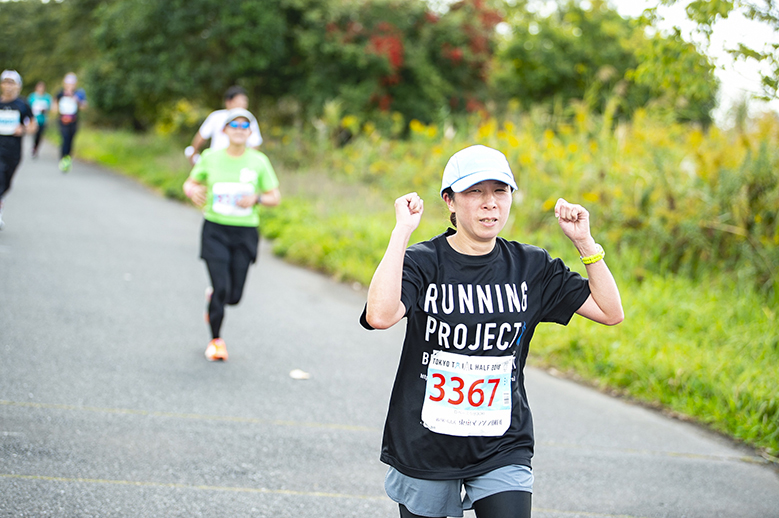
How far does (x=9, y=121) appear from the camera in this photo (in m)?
9.77

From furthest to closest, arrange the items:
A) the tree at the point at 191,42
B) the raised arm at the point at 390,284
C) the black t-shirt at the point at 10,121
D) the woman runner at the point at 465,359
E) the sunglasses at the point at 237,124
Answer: the tree at the point at 191,42 < the black t-shirt at the point at 10,121 < the sunglasses at the point at 237,124 < the woman runner at the point at 465,359 < the raised arm at the point at 390,284

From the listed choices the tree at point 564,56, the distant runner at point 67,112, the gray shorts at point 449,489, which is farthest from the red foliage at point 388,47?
the gray shorts at point 449,489

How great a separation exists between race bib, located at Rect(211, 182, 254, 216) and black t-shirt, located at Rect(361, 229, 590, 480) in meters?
3.54

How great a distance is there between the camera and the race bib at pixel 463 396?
2.65m

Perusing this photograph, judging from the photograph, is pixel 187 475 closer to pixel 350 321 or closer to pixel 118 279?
pixel 350 321

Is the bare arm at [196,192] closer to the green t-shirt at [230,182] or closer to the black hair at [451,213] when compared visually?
the green t-shirt at [230,182]

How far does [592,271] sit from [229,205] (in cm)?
382

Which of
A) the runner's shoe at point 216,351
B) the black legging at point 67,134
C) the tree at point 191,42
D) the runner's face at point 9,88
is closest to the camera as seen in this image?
the runner's shoe at point 216,351

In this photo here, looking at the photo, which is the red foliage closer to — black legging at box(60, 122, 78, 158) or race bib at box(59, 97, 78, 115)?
race bib at box(59, 97, 78, 115)

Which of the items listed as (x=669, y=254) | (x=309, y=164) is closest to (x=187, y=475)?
(x=669, y=254)

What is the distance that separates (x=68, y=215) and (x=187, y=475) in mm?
9381

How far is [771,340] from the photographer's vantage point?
21.9 ft

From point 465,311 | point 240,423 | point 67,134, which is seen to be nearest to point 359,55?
point 67,134

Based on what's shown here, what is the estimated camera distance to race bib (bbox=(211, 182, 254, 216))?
19.7 ft
